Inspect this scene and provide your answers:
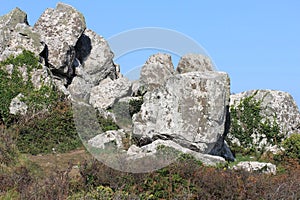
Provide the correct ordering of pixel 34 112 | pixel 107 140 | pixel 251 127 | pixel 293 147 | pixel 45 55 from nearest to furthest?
pixel 107 140 → pixel 293 147 → pixel 34 112 → pixel 251 127 → pixel 45 55

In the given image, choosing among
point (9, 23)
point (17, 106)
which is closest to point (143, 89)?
point (9, 23)

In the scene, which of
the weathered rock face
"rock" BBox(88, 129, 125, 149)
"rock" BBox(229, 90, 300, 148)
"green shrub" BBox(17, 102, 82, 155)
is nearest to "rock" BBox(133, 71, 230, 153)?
the weathered rock face

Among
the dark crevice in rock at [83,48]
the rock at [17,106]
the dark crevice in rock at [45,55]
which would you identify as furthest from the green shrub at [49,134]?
the dark crevice in rock at [83,48]

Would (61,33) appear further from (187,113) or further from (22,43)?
(187,113)

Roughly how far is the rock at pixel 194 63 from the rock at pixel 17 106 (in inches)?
395

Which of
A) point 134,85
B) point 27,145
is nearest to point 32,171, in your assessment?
point 27,145

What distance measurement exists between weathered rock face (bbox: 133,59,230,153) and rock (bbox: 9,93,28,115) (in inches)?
155

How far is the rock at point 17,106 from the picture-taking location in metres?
18.7

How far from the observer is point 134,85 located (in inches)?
968

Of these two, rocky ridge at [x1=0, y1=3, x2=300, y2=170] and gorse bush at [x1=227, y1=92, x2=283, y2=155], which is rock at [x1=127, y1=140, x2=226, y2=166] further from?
gorse bush at [x1=227, y1=92, x2=283, y2=155]

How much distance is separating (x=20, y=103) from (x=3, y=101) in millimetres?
597

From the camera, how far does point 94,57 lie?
2612 cm

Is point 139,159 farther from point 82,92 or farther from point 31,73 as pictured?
point 82,92

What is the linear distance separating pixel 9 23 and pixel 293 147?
12681 millimetres
